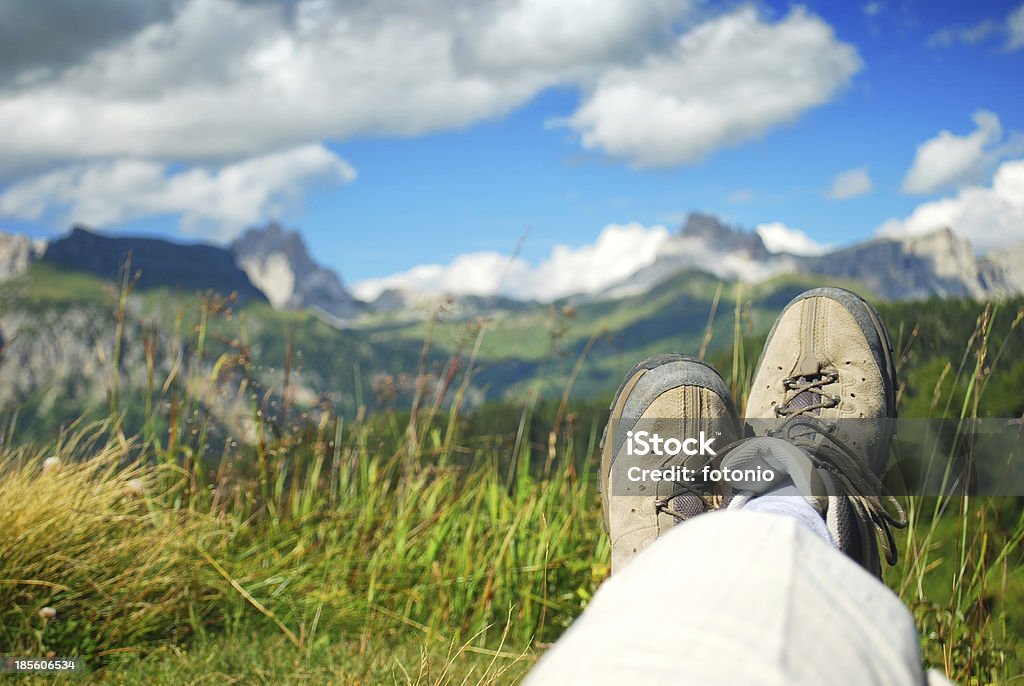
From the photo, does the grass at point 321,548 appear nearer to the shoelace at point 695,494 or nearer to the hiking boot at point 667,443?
the hiking boot at point 667,443

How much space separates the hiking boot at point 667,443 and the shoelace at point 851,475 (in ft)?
0.59

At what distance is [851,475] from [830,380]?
2.15 feet

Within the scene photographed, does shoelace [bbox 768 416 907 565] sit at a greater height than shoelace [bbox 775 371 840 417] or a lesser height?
lesser

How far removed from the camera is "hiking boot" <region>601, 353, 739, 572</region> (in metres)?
1.98

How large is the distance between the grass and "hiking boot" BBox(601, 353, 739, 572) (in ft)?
1.16

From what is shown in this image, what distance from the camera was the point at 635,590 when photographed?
77cm

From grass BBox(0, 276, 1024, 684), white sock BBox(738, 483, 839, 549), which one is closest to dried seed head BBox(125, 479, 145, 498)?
grass BBox(0, 276, 1024, 684)

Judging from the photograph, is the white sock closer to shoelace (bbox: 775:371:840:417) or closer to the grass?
the grass

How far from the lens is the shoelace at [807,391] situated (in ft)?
7.49

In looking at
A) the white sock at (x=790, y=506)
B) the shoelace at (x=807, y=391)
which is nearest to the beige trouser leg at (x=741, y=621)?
the white sock at (x=790, y=506)

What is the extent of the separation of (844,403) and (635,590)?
1.72 metres

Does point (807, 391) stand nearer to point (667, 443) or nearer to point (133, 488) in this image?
point (667, 443)

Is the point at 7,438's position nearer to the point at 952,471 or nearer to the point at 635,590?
the point at 635,590

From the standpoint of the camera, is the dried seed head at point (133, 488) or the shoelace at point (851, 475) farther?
the dried seed head at point (133, 488)
